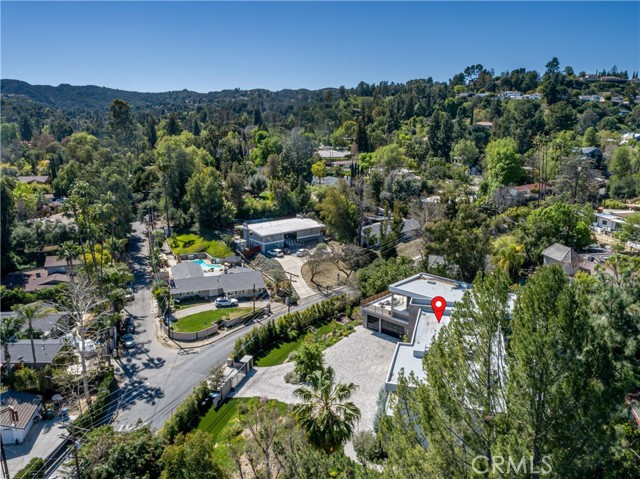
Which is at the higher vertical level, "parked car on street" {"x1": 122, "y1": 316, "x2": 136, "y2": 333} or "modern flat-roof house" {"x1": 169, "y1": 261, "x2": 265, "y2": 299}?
"modern flat-roof house" {"x1": 169, "y1": 261, "x2": 265, "y2": 299}

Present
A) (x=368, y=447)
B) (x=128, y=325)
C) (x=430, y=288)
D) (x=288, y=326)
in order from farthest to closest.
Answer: (x=128, y=325)
(x=288, y=326)
(x=430, y=288)
(x=368, y=447)

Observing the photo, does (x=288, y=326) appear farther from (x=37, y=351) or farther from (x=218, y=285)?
(x=37, y=351)

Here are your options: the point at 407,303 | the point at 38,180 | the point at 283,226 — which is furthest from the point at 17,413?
the point at 38,180

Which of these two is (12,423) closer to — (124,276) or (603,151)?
(124,276)

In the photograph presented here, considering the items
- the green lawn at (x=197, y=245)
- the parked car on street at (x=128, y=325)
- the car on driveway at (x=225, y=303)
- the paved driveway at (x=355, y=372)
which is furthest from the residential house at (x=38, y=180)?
the paved driveway at (x=355, y=372)

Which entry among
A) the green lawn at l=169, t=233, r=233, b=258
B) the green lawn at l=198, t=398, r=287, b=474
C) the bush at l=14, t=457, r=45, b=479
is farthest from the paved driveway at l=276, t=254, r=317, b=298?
the bush at l=14, t=457, r=45, b=479

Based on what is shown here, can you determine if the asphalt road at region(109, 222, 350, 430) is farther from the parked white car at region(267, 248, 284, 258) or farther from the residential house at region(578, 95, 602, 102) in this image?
the residential house at region(578, 95, 602, 102)

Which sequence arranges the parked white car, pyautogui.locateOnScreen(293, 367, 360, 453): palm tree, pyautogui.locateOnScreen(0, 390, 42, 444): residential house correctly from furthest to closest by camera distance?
the parked white car, pyautogui.locateOnScreen(0, 390, 42, 444): residential house, pyautogui.locateOnScreen(293, 367, 360, 453): palm tree
